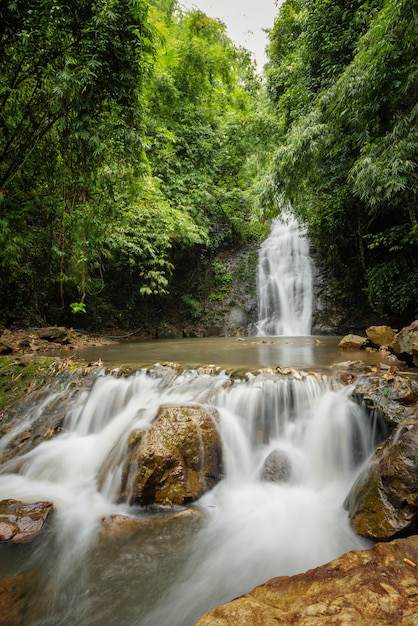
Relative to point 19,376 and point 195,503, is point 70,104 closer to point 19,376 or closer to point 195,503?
point 19,376

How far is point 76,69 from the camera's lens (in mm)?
4254

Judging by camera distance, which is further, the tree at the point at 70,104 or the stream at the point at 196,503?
the tree at the point at 70,104

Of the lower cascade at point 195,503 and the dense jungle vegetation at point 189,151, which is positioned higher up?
the dense jungle vegetation at point 189,151

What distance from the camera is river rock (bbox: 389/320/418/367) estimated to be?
161 inches

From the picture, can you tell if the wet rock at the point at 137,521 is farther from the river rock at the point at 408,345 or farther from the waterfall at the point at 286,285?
the waterfall at the point at 286,285

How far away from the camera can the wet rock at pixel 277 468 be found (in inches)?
121

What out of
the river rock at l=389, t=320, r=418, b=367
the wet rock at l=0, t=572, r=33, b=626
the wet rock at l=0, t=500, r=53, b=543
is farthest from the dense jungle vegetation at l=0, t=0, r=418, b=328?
the wet rock at l=0, t=572, r=33, b=626

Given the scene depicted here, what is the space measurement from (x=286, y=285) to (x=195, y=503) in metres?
10.2

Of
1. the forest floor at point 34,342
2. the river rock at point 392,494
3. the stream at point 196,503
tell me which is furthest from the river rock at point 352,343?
the forest floor at point 34,342

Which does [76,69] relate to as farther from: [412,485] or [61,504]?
[412,485]

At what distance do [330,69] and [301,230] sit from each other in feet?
18.8

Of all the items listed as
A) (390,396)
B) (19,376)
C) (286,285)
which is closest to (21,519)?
(19,376)

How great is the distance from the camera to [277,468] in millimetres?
3117

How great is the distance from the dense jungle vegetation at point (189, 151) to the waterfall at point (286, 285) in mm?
929
